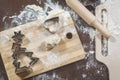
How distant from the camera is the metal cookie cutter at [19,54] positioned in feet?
2.99

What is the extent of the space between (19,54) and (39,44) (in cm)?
6

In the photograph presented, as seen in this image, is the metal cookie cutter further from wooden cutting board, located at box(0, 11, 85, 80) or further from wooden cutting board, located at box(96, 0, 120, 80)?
wooden cutting board, located at box(96, 0, 120, 80)

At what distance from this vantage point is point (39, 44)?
0.93 m

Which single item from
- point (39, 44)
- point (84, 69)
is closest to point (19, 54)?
point (39, 44)

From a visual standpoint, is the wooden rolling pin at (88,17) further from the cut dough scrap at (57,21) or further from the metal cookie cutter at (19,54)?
the metal cookie cutter at (19,54)

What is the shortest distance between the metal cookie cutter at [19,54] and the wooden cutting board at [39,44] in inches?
0.4

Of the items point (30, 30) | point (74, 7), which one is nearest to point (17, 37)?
point (30, 30)

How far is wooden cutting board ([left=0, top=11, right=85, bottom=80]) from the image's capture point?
0.92 metres

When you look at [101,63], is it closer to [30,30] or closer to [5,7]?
[30,30]

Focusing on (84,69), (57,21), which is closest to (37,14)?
(57,21)

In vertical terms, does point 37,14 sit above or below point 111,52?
above

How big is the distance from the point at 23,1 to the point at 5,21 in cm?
8

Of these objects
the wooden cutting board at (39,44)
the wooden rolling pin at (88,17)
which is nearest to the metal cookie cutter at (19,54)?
the wooden cutting board at (39,44)

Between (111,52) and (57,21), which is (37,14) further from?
(111,52)
